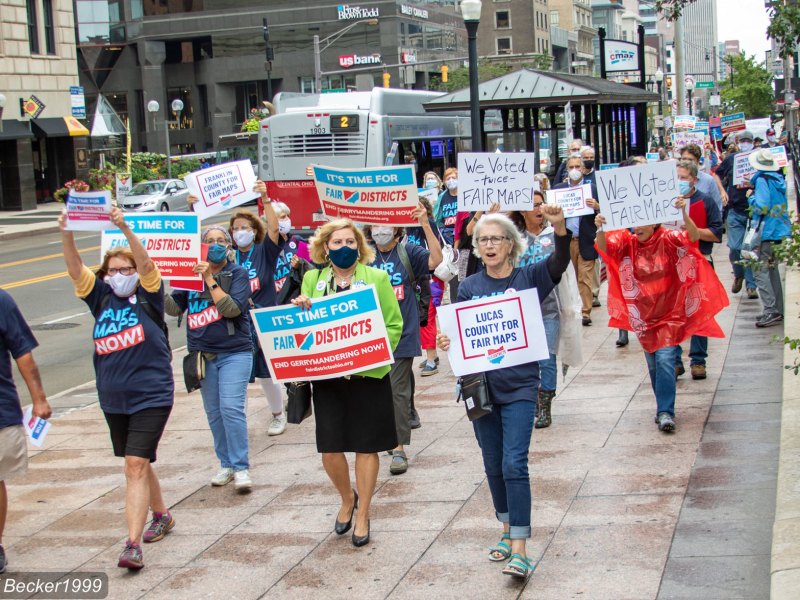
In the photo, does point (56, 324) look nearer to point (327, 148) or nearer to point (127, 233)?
point (327, 148)

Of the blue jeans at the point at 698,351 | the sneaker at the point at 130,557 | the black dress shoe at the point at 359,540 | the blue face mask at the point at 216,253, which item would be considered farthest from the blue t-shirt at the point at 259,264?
the blue jeans at the point at 698,351

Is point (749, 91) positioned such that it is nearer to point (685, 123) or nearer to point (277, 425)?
point (685, 123)

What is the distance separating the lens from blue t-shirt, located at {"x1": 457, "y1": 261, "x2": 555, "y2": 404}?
5898 millimetres

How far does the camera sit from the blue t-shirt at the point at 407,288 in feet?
25.5

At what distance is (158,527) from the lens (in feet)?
22.2

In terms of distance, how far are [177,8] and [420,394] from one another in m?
76.4

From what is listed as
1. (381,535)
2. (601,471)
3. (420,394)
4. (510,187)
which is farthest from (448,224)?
(381,535)

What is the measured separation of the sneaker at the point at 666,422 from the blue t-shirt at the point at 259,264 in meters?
3.16

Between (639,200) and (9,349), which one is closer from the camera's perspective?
(9,349)

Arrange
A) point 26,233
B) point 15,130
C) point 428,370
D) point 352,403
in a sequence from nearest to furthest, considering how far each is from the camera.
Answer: point 352,403 < point 428,370 < point 26,233 < point 15,130

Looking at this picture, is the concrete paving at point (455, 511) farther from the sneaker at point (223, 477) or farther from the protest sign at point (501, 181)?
the protest sign at point (501, 181)

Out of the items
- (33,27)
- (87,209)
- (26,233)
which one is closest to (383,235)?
(87,209)

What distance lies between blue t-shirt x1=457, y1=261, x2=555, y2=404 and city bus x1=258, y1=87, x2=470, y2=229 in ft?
58.1

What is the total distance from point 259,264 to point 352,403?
275 centimetres
